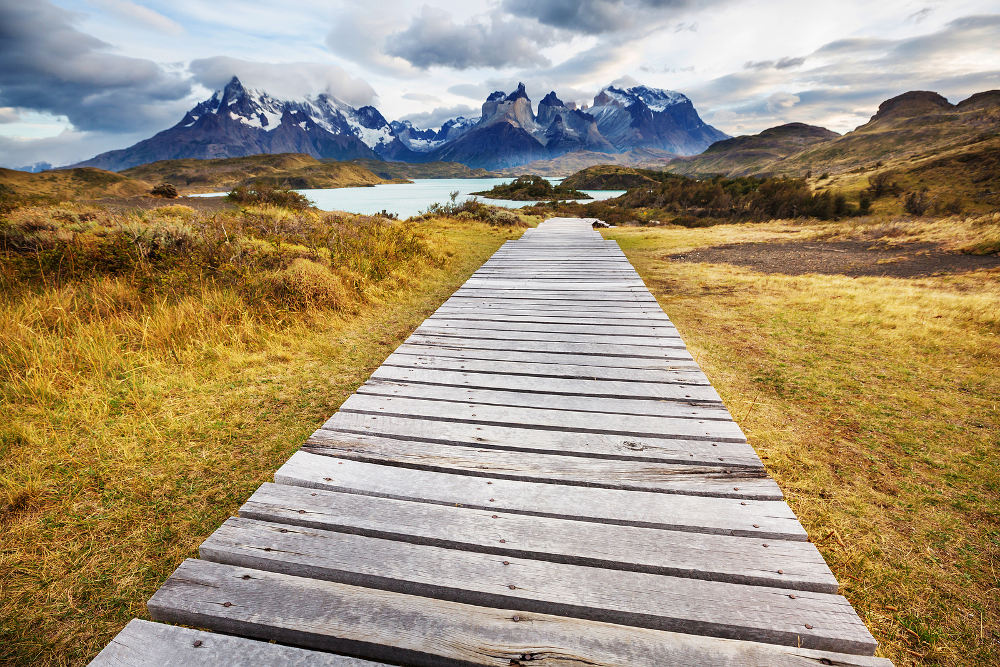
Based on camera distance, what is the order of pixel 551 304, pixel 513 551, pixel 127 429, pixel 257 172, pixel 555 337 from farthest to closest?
1. pixel 257 172
2. pixel 551 304
3. pixel 555 337
4. pixel 127 429
5. pixel 513 551

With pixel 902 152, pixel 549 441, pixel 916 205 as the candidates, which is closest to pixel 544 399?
pixel 549 441

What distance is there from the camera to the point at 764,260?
1156 cm

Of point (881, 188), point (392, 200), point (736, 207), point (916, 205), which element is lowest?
point (916, 205)

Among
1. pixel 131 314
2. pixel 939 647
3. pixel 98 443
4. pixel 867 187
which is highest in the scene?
pixel 867 187

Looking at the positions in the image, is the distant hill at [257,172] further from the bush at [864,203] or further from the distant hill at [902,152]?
the distant hill at [902,152]

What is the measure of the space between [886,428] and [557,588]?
12.3 feet

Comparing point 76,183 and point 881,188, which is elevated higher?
point 76,183

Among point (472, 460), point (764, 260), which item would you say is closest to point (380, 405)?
point (472, 460)

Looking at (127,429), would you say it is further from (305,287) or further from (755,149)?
(755,149)

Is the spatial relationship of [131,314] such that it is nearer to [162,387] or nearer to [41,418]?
[162,387]

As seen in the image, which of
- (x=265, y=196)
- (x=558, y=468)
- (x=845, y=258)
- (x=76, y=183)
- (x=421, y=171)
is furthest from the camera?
(x=421, y=171)

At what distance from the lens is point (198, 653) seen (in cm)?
129

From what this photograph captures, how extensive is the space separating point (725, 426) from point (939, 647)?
49.4 inches

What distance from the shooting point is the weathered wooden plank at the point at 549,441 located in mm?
2299
